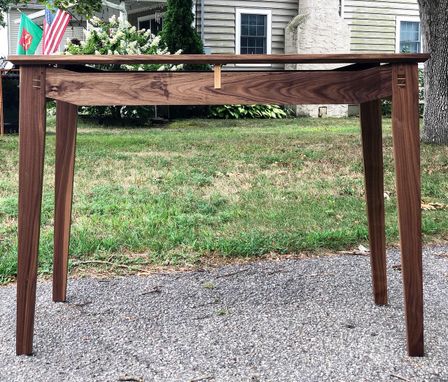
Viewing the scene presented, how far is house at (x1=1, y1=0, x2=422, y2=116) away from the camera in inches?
617

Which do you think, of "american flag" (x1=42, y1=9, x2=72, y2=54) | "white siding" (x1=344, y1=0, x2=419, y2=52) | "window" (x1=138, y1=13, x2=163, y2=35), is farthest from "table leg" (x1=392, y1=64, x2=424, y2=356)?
"window" (x1=138, y1=13, x2=163, y2=35)

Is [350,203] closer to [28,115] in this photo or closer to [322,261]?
[322,261]

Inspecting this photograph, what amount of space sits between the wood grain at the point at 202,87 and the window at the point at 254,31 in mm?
14462

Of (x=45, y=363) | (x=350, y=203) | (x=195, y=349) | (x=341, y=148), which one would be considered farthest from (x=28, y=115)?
(x=341, y=148)

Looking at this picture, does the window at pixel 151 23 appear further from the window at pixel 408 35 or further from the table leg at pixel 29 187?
the table leg at pixel 29 187

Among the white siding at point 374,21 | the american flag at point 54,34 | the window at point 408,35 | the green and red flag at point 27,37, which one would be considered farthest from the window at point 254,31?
the green and red flag at point 27,37

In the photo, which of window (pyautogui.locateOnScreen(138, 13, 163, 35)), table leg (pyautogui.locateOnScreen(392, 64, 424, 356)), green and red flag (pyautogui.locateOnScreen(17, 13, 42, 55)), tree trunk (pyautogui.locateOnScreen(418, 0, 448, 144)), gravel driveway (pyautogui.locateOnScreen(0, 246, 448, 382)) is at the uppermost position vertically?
window (pyautogui.locateOnScreen(138, 13, 163, 35))

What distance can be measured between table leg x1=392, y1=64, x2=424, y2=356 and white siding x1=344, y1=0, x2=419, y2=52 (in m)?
15.7

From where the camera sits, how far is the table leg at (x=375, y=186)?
8.12ft

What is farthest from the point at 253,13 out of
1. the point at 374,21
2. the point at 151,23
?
the point at 374,21

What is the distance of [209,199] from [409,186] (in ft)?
9.87

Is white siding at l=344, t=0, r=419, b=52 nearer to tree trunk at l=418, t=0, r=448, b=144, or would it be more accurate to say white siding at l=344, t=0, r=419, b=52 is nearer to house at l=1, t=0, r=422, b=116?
house at l=1, t=0, r=422, b=116

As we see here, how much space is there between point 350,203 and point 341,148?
12.5 feet

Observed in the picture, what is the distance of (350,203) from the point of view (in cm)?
472
